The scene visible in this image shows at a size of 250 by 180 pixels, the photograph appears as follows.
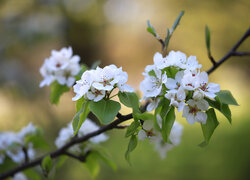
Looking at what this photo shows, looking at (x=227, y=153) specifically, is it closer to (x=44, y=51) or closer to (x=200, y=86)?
(x=200, y=86)

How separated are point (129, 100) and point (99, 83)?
64mm

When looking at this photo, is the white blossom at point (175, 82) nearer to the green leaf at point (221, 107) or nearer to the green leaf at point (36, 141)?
the green leaf at point (221, 107)

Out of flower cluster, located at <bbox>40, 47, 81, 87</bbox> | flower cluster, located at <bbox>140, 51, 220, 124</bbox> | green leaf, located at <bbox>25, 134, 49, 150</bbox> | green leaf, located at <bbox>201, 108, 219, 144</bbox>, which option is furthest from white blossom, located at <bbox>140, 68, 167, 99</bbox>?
green leaf, located at <bbox>25, 134, 49, 150</bbox>

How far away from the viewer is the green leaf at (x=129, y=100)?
1.81ft

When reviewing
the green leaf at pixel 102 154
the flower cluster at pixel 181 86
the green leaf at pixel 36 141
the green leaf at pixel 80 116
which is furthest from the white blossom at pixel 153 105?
the green leaf at pixel 36 141

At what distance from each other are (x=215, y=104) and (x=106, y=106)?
0.20m

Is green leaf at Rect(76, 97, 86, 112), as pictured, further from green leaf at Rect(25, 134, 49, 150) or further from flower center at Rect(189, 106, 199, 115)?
green leaf at Rect(25, 134, 49, 150)

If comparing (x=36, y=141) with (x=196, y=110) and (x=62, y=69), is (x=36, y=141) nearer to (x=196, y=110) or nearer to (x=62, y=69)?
(x=62, y=69)

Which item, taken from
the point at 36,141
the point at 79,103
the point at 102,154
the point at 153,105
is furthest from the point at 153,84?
the point at 36,141

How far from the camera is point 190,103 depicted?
543 millimetres

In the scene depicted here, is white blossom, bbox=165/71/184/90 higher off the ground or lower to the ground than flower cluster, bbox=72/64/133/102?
lower

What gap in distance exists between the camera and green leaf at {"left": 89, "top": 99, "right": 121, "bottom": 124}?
524mm

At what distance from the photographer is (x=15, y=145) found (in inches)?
36.7

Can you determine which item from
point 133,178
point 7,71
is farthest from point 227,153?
point 7,71
